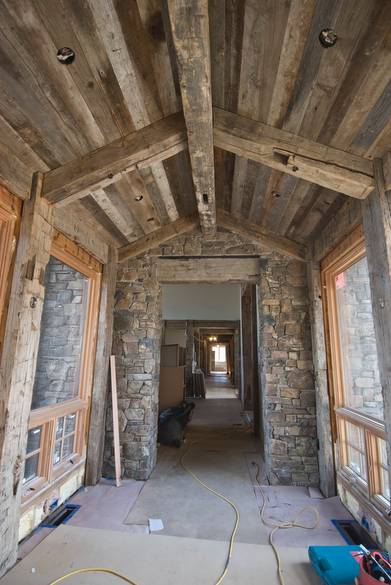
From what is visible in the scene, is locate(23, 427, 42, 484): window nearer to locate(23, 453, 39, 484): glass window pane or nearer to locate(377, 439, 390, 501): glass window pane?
locate(23, 453, 39, 484): glass window pane

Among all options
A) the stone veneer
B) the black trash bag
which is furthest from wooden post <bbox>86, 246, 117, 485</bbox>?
the black trash bag

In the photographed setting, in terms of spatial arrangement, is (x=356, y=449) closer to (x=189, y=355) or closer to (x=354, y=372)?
(x=354, y=372)

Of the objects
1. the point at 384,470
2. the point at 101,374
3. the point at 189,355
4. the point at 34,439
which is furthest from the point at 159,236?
the point at 189,355

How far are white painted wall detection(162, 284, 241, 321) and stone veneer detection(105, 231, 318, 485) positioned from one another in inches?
108

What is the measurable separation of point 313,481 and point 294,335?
5.46 feet

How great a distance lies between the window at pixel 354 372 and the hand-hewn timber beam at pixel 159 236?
1.78m

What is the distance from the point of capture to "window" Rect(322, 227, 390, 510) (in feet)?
8.38

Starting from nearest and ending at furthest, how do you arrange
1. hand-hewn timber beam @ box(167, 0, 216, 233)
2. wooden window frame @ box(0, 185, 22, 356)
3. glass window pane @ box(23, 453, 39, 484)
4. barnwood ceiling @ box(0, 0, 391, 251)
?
hand-hewn timber beam @ box(167, 0, 216, 233)
barnwood ceiling @ box(0, 0, 391, 251)
wooden window frame @ box(0, 185, 22, 356)
glass window pane @ box(23, 453, 39, 484)

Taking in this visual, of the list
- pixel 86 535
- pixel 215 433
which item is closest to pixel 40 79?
pixel 86 535

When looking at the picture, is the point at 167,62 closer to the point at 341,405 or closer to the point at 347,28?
the point at 347,28

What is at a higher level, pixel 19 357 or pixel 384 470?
pixel 19 357

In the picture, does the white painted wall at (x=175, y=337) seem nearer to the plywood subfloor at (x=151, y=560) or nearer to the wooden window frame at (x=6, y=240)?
the plywood subfloor at (x=151, y=560)

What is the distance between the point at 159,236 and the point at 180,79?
7.79 ft

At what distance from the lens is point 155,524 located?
2.64 m
